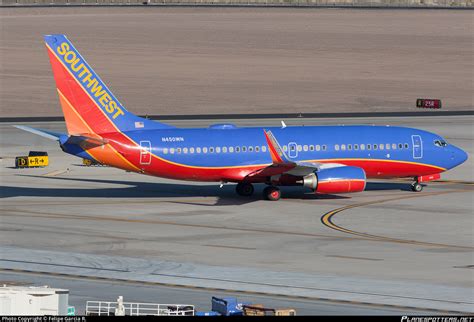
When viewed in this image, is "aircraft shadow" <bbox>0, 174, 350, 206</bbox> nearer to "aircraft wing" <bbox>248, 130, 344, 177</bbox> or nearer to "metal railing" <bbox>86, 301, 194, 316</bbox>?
"aircraft wing" <bbox>248, 130, 344, 177</bbox>

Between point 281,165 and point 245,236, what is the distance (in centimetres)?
1201

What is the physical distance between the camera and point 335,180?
255ft

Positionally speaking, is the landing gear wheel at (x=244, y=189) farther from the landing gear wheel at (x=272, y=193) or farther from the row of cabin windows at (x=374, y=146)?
the row of cabin windows at (x=374, y=146)

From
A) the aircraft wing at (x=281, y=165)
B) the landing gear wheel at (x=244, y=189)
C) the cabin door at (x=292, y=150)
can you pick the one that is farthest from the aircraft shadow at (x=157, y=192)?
the cabin door at (x=292, y=150)

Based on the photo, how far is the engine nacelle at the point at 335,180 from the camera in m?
77.8

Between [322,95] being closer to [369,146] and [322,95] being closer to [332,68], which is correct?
[332,68]

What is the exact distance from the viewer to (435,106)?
141m

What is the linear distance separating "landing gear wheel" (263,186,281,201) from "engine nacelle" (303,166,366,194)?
2.97 meters

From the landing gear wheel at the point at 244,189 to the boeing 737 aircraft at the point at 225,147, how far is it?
7 cm

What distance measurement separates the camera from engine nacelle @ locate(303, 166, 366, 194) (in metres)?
77.8

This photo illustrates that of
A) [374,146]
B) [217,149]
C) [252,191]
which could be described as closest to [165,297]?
[217,149]

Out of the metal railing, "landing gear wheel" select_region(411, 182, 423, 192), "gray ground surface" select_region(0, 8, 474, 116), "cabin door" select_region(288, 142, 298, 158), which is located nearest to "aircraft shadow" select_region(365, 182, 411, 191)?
"landing gear wheel" select_region(411, 182, 423, 192)

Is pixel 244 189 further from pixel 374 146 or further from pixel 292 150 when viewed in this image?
pixel 374 146

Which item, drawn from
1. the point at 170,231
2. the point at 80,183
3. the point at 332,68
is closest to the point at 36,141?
the point at 80,183
